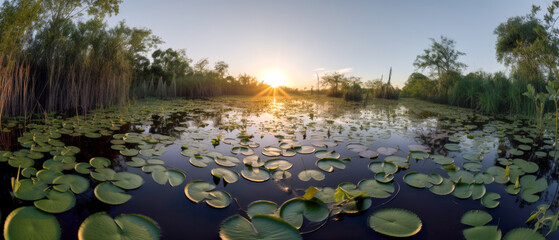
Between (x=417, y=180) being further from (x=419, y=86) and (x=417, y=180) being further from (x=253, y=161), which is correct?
(x=419, y=86)

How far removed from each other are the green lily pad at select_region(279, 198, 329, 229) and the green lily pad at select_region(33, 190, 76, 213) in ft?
4.61

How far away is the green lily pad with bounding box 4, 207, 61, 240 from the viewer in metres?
1.14

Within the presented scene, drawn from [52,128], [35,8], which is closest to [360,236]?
[52,128]

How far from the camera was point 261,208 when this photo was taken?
5.05 feet

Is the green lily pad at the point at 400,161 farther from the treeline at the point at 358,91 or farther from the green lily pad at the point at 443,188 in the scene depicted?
the treeline at the point at 358,91

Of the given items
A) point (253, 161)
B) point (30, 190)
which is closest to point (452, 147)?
point (253, 161)

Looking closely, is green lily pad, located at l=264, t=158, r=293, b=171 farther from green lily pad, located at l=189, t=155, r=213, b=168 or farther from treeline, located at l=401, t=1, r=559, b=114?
treeline, located at l=401, t=1, r=559, b=114

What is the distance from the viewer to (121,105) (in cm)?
700

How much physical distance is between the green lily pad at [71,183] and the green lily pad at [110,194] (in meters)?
0.14

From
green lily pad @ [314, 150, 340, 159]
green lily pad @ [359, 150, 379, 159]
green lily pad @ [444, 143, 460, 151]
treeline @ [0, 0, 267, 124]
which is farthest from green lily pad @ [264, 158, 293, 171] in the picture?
treeline @ [0, 0, 267, 124]

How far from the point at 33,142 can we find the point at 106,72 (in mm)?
4147

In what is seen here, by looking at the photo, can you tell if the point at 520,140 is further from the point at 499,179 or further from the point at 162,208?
the point at 162,208

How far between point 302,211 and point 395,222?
582mm

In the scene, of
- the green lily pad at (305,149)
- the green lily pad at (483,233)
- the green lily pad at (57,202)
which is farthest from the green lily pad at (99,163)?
the green lily pad at (483,233)
